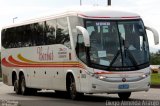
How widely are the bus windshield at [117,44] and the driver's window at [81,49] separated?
0.40m

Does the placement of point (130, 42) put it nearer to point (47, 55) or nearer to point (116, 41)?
point (116, 41)

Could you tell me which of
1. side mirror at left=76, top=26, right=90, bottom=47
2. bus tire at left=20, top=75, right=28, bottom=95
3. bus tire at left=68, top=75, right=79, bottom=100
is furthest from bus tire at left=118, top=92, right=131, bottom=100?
bus tire at left=20, top=75, right=28, bottom=95

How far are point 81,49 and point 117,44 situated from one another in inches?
50.5

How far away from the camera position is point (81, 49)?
20484 millimetres

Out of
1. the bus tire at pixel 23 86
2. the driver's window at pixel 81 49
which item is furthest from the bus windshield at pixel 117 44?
the bus tire at pixel 23 86

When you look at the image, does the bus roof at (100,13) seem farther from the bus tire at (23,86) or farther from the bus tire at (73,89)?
the bus tire at (23,86)

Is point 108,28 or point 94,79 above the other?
point 108,28

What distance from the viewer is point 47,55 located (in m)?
24.0

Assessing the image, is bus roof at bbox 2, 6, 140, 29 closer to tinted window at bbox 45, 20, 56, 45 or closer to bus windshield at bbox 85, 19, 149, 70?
bus windshield at bbox 85, 19, 149, 70

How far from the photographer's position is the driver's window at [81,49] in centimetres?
2030

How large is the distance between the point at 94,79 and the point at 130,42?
1.84m

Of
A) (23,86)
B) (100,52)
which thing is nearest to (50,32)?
(100,52)

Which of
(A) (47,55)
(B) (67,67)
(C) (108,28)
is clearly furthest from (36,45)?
(C) (108,28)

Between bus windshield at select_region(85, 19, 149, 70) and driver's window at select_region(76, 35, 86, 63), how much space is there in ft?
1.30
